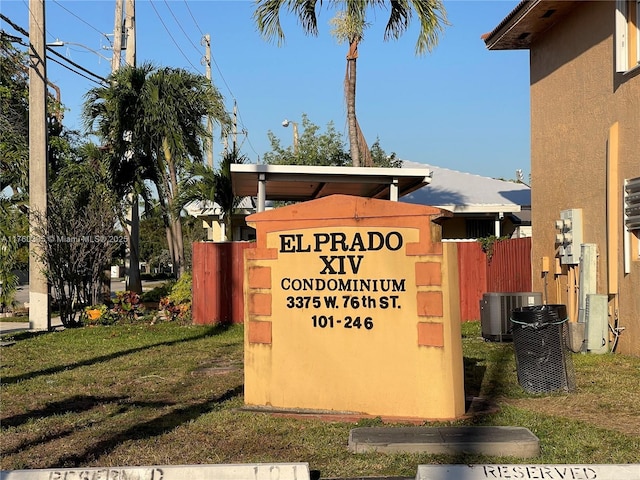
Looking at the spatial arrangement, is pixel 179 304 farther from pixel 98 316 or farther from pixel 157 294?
pixel 157 294

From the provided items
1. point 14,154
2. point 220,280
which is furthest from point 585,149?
point 14,154

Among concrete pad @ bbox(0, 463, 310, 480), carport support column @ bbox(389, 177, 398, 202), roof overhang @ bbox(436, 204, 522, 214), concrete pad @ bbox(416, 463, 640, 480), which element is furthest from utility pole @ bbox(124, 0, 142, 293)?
concrete pad @ bbox(416, 463, 640, 480)

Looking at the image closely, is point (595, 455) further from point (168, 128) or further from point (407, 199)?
point (407, 199)

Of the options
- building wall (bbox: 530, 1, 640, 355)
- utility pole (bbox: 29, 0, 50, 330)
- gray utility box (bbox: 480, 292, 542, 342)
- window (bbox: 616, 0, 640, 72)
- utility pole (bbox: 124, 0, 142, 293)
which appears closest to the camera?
window (bbox: 616, 0, 640, 72)

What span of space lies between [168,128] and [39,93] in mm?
5065

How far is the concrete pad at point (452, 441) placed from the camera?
564 centimetres

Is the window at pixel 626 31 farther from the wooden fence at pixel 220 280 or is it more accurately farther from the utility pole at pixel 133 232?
the utility pole at pixel 133 232

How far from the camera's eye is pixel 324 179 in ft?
54.3

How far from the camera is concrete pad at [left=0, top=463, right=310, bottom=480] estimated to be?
196 inches

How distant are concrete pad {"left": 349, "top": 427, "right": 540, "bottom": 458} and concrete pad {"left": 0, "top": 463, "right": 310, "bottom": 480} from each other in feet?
3.18

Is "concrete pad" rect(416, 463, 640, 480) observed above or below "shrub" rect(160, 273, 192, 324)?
below

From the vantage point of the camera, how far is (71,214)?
1661 centimetres

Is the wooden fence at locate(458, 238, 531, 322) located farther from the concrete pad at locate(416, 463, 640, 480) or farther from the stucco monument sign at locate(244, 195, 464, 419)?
the concrete pad at locate(416, 463, 640, 480)

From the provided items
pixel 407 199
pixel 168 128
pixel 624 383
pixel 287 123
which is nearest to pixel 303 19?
pixel 168 128
